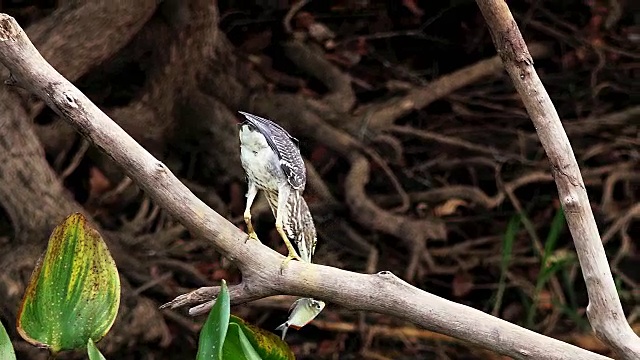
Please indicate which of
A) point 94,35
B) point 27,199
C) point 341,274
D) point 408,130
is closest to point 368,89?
point 408,130

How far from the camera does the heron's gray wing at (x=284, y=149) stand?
3.55 ft

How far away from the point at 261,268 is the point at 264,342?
10 cm

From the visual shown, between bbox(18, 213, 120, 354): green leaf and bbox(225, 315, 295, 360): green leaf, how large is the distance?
0.57 feet

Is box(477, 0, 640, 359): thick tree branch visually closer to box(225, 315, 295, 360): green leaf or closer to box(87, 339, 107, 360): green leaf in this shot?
box(225, 315, 295, 360): green leaf

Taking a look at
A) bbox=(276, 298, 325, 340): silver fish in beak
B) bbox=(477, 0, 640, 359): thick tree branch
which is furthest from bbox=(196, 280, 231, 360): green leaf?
bbox=(477, 0, 640, 359): thick tree branch

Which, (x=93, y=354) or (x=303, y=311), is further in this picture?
(x=303, y=311)

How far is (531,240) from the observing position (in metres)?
2.29

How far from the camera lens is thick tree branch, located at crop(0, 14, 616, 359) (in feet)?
3.46

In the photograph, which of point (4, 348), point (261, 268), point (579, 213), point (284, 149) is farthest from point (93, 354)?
point (579, 213)

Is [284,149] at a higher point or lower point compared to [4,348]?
higher

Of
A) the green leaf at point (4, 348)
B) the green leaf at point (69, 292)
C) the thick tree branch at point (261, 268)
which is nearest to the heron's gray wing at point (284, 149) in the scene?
the thick tree branch at point (261, 268)

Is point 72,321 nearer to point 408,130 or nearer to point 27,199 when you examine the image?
point 27,199

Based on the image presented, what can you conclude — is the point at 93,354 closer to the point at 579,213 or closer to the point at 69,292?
the point at 69,292

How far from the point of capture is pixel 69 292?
3.70ft
